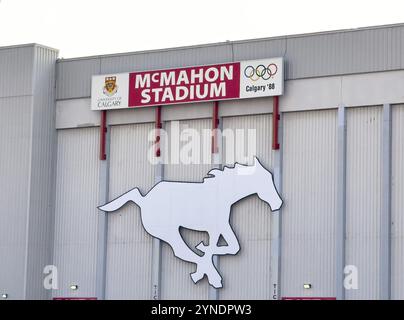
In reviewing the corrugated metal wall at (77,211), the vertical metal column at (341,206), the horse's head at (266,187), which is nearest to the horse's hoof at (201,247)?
the horse's head at (266,187)

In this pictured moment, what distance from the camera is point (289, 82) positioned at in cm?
5172

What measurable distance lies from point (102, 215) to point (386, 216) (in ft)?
42.0

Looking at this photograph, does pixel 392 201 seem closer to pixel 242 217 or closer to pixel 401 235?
pixel 401 235

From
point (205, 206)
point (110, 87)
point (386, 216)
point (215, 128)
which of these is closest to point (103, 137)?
point (110, 87)

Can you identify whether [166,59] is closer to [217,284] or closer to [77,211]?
[77,211]

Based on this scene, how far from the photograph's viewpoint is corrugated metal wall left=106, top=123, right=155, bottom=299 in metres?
54.7

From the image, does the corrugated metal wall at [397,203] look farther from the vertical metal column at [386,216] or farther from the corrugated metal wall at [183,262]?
the corrugated metal wall at [183,262]

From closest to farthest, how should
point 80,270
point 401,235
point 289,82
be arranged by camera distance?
point 401,235, point 289,82, point 80,270

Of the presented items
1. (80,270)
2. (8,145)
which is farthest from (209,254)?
(8,145)

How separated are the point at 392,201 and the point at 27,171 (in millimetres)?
16119

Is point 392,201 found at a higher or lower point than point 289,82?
lower

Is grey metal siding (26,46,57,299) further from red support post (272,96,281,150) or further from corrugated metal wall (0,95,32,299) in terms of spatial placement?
red support post (272,96,281,150)

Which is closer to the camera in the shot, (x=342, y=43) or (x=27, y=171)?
(x=342, y=43)

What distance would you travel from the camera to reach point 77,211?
2228 inches
